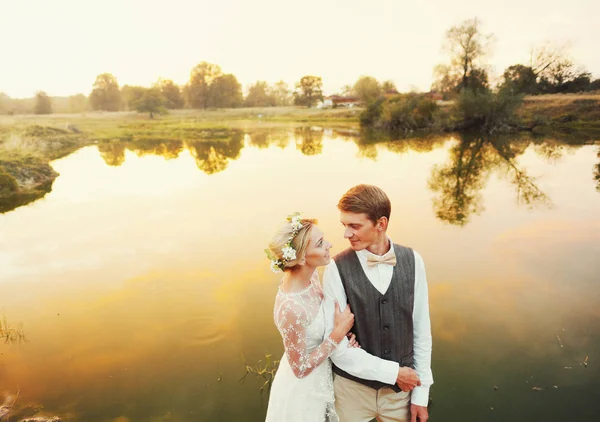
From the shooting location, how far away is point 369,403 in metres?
2.39

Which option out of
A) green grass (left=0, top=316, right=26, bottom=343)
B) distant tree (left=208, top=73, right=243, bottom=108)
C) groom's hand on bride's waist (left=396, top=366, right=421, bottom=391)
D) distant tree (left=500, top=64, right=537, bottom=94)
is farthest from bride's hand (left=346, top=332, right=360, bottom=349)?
distant tree (left=208, top=73, right=243, bottom=108)

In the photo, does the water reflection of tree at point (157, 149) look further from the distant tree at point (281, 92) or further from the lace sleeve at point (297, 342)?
the distant tree at point (281, 92)

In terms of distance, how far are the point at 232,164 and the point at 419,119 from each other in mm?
26553

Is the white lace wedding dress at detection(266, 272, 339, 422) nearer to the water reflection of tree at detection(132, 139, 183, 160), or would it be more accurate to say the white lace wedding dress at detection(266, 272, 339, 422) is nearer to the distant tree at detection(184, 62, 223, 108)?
the water reflection of tree at detection(132, 139, 183, 160)

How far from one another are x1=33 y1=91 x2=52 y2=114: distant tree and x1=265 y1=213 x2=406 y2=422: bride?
87.1 meters

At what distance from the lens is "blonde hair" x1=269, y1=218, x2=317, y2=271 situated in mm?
2406

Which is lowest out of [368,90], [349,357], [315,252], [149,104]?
[349,357]

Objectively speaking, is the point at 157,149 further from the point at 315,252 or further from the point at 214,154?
the point at 315,252

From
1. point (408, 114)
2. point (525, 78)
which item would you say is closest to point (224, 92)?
point (408, 114)

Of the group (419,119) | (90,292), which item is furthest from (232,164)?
(419,119)

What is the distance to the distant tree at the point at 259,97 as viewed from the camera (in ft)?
311

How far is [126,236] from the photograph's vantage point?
9555mm

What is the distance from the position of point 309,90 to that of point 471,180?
88.6 m

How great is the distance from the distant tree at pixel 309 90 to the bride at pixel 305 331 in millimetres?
98112
